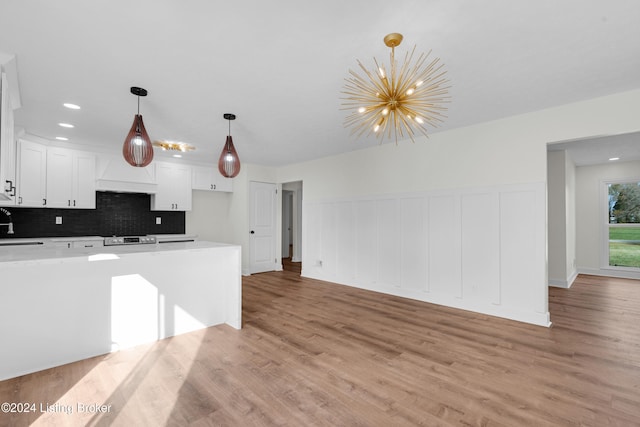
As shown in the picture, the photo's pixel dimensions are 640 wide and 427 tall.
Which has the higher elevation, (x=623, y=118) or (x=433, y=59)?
(x=433, y=59)

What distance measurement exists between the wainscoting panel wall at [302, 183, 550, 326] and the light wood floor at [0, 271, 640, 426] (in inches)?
16.6

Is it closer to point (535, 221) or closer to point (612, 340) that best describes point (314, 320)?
point (535, 221)

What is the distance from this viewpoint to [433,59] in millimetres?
2475

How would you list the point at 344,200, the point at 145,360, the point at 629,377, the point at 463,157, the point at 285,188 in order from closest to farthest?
1. the point at 629,377
2. the point at 145,360
3. the point at 463,157
4. the point at 344,200
5. the point at 285,188

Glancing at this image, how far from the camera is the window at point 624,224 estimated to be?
6566 millimetres

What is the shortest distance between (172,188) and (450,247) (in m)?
5.47

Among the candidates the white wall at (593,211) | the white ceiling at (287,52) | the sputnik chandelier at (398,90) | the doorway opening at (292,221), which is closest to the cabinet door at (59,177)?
the white ceiling at (287,52)

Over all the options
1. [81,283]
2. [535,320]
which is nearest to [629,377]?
[535,320]

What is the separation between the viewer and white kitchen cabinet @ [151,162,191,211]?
20.0ft

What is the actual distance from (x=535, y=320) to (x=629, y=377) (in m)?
1.19

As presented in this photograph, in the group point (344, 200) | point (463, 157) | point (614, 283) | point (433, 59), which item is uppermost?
point (433, 59)

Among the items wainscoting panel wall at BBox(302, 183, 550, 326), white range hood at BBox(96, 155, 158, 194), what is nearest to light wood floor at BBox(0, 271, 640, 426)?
wainscoting panel wall at BBox(302, 183, 550, 326)

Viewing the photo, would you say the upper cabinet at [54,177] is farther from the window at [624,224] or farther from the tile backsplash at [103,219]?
the window at [624,224]

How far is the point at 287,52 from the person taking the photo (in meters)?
2.37
